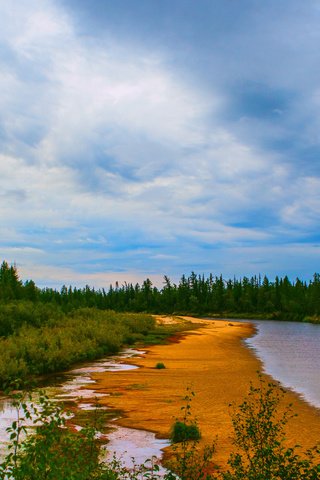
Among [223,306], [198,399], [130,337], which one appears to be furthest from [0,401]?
[223,306]

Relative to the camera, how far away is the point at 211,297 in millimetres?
150000

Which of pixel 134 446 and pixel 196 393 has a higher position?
pixel 196 393

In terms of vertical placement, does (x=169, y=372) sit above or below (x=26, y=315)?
below

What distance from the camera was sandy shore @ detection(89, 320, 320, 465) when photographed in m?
14.7

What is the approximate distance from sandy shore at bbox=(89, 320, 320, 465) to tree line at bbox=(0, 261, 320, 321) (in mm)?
71230

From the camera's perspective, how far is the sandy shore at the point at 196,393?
48.2 feet

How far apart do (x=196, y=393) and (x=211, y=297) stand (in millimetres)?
130615

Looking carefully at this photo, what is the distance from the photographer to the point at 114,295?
17238 centimetres

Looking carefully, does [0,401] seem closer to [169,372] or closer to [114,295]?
[169,372]

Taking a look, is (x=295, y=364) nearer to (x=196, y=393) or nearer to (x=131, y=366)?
(x=131, y=366)

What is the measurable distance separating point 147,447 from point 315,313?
336ft

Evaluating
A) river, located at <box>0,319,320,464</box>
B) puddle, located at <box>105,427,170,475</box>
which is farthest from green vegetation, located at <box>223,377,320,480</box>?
river, located at <box>0,319,320,464</box>

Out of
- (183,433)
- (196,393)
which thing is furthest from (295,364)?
(183,433)

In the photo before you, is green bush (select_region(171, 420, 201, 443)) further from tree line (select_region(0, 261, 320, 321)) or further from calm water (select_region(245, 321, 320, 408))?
tree line (select_region(0, 261, 320, 321))
